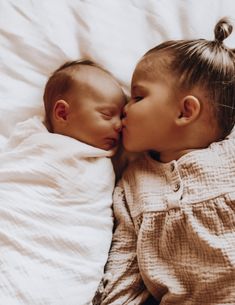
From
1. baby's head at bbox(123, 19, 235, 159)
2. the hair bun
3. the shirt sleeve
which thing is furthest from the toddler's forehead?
the shirt sleeve

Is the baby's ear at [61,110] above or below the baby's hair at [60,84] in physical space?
below

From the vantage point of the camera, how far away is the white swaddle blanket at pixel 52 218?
35.7 inches

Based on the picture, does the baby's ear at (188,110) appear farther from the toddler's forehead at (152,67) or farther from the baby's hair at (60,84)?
the baby's hair at (60,84)

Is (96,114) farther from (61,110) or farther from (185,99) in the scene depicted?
(185,99)

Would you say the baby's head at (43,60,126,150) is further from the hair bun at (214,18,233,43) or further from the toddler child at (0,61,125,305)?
the hair bun at (214,18,233,43)

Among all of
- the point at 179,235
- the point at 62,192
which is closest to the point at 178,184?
Result: the point at 179,235

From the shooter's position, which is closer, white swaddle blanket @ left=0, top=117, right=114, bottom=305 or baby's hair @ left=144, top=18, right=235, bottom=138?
white swaddle blanket @ left=0, top=117, right=114, bottom=305

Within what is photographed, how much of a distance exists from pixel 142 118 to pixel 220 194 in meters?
0.24

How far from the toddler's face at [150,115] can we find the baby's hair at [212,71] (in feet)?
0.12

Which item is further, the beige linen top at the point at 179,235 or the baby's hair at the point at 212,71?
the baby's hair at the point at 212,71

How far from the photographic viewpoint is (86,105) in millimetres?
1104

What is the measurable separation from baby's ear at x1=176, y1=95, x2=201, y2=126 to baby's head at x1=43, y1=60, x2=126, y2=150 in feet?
0.46

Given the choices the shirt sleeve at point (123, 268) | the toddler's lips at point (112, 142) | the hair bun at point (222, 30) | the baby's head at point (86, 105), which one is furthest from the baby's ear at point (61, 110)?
the hair bun at point (222, 30)

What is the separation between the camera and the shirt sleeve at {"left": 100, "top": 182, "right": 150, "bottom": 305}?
3.30 ft
